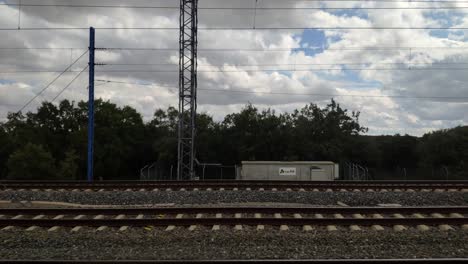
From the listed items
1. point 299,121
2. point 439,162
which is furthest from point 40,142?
point 439,162

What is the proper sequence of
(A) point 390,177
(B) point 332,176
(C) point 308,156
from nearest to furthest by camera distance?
(B) point 332,176 → (A) point 390,177 → (C) point 308,156

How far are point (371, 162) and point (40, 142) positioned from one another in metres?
40.1

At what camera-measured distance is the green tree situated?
43.4m

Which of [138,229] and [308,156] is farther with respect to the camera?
[308,156]

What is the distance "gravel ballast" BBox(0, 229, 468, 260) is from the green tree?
3706 cm

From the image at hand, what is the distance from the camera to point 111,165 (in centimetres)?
5250

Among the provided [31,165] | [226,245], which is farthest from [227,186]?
[31,165]

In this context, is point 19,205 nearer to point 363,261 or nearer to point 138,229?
point 138,229

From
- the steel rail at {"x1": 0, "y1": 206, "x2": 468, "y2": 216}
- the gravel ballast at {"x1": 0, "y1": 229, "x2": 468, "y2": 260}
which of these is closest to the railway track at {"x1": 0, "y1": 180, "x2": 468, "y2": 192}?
the steel rail at {"x1": 0, "y1": 206, "x2": 468, "y2": 216}

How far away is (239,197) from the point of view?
14695mm

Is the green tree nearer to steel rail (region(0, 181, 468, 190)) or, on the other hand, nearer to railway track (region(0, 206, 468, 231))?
steel rail (region(0, 181, 468, 190))

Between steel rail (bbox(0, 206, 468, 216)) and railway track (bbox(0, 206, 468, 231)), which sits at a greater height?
steel rail (bbox(0, 206, 468, 216))

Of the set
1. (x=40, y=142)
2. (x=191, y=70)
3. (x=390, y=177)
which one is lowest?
(x=390, y=177)

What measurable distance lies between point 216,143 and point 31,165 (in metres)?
19.0
